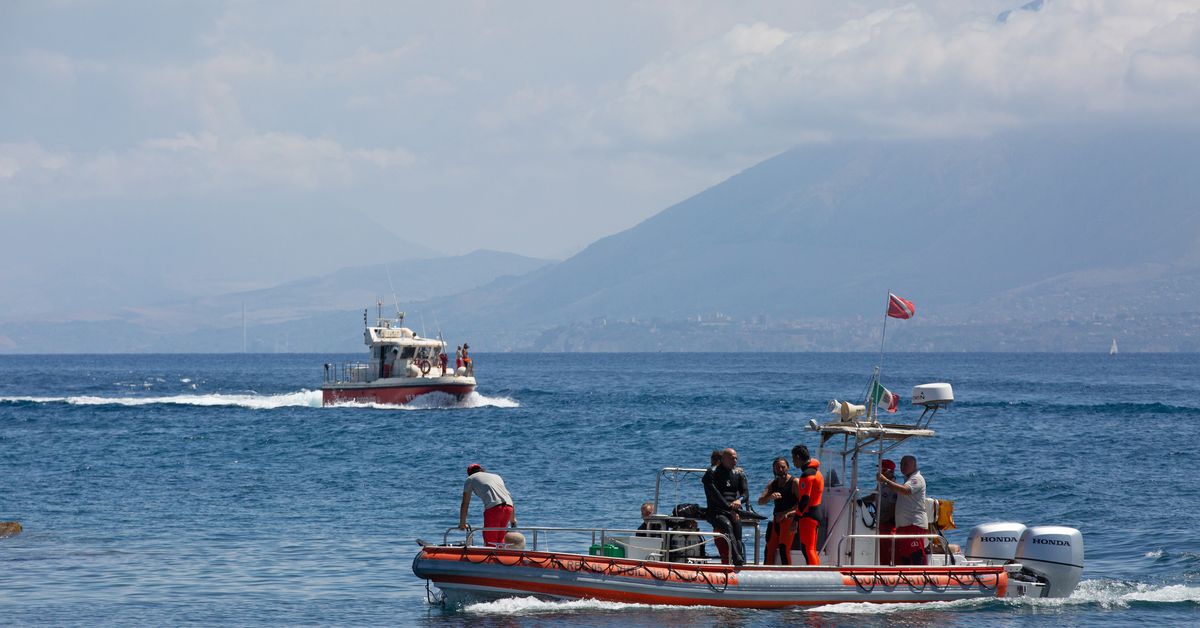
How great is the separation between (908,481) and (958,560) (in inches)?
69.5

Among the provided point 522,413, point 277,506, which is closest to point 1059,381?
point 522,413

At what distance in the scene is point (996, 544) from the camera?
23.6 m

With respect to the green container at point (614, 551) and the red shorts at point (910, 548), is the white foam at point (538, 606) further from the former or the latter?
the red shorts at point (910, 548)

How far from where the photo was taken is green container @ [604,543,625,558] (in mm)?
22312

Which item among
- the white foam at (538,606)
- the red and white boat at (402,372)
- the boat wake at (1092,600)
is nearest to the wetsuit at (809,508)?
the boat wake at (1092,600)

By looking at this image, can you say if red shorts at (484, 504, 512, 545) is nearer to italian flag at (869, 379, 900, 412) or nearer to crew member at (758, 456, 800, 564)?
crew member at (758, 456, 800, 564)

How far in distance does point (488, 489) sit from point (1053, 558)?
8967 millimetres

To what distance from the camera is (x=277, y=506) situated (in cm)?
3459

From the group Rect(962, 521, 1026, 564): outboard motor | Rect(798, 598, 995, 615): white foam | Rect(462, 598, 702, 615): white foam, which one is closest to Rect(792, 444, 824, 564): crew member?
Rect(798, 598, 995, 615): white foam

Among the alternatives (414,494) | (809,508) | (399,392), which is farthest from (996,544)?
(399,392)

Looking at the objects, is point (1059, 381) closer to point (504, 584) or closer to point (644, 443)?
point (644, 443)

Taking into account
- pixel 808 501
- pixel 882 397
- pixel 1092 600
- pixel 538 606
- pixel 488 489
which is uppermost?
pixel 882 397

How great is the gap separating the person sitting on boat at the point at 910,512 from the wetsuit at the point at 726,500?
93.4 inches

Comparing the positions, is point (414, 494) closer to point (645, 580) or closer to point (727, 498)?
point (645, 580)
